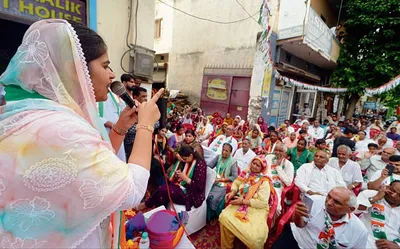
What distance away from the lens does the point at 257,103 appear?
9102mm

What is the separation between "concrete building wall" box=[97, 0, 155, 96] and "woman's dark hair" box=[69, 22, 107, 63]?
3625 mm

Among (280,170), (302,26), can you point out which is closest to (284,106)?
(302,26)

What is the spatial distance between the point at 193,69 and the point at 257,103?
476 cm

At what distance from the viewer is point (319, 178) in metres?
3.40

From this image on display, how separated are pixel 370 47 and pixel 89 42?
40.9ft

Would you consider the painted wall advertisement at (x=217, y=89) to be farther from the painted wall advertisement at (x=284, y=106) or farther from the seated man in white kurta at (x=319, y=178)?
the seated man in white kurta at (x=319, y=178)

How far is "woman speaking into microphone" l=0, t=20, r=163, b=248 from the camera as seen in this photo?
0.63 metres

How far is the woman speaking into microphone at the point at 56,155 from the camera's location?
24.8 inches

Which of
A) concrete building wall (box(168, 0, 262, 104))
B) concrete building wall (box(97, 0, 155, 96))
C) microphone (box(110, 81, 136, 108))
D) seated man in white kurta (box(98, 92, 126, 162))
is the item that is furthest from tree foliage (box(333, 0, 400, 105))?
microphone (box(110, 81, 136, 108))

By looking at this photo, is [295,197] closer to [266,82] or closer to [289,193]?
[289,193]

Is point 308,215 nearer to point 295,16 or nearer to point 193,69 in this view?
point 295,16

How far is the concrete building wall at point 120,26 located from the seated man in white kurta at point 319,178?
13.2 ft

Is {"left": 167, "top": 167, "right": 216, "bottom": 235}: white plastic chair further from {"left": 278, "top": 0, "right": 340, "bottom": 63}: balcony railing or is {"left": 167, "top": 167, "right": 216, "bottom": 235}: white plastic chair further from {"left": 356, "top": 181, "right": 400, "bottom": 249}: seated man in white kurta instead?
{"left": 278, "top": 0, "right": 340, "bottom": 63}: balcony railing

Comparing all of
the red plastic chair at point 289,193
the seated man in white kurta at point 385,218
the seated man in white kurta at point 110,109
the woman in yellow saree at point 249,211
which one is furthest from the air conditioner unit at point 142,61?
the seated man in white kurta at point 385,218
